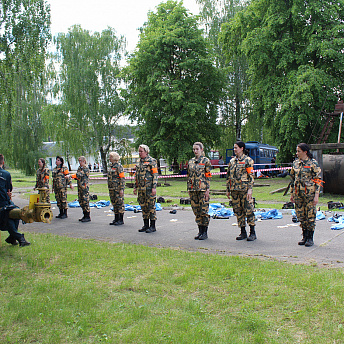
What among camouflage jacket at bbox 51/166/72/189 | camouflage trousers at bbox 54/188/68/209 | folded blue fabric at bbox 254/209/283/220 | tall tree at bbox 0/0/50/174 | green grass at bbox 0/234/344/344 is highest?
tall tree at bbox 0/0/50/174

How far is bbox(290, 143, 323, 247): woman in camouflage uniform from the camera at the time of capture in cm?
674

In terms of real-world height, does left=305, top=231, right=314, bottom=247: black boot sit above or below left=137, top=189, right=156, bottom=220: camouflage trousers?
below

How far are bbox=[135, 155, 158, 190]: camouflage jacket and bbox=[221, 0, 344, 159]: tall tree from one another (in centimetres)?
1649

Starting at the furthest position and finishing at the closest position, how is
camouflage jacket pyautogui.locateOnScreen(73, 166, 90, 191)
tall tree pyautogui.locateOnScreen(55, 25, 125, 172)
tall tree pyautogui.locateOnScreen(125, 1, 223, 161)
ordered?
tall tree pyautogui.locateOnScreen(55, 25, 125, 172) → tall tree pyautogui.locateOnScreen(125, 1, 223, 161) → camouflage jacket pyautogui.locateOnScreen(73, 166, 90, 191)

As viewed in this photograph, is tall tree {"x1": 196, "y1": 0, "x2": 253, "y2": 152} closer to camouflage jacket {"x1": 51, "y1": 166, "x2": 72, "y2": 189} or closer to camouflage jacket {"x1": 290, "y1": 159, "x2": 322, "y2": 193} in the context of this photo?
camouflage jacket {"x1": 51, "y1": 166, "x2": 72, "y2": 189}

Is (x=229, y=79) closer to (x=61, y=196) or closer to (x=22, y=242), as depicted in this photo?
(x=61, y=196)

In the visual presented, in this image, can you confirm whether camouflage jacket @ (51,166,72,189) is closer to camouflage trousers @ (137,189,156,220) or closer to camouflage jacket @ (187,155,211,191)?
camouflage trousers @ (137,189,156,220)

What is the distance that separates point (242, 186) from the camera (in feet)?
24.0

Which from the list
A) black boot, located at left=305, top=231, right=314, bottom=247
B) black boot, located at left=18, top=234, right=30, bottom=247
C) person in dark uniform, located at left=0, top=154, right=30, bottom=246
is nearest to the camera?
black boot, located at left=305, top=231, right=314, bottom=247

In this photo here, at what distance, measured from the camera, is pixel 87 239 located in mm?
8242

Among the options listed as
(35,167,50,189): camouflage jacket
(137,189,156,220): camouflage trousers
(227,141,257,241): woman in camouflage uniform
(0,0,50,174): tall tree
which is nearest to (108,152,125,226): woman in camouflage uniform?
(137,189,156,220): camouflage trousers

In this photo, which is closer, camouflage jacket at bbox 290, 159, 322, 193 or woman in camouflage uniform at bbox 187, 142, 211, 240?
camouflage jacket at bbox 290, 159, 322, 193

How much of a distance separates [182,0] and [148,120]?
38.6ft

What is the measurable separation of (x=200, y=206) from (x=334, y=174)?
30.9 ft
